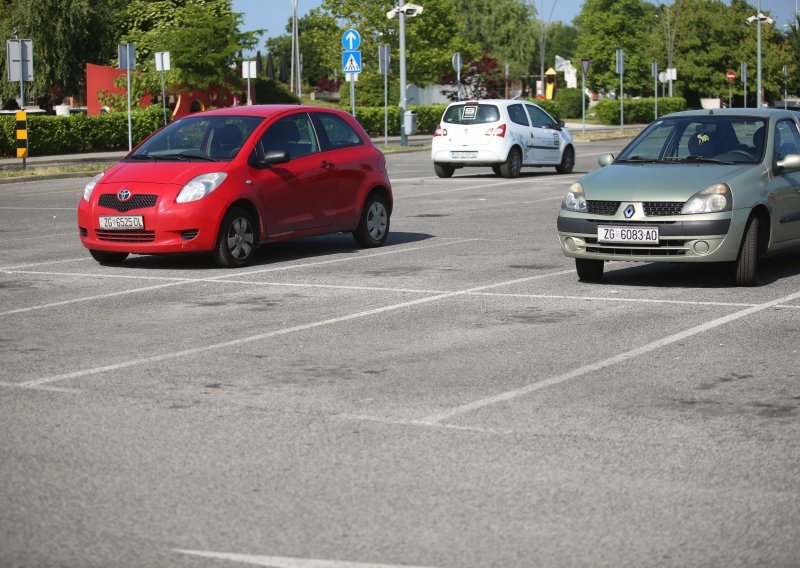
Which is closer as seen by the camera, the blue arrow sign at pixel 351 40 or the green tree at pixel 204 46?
the blue arrow sign at pixel 351 40

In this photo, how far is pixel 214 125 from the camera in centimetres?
1391

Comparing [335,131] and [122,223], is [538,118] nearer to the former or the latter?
[335,131]

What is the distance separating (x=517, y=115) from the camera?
2948cm

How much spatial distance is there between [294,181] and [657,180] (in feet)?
13.0

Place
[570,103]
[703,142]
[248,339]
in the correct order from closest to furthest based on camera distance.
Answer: [248,339] → [703,142] → [570,103]

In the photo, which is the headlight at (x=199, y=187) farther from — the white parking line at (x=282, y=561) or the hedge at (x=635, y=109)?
the hedge at (x=635, y=109)

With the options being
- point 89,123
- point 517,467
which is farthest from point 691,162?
point 89,123

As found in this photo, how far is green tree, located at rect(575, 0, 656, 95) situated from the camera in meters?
94.0

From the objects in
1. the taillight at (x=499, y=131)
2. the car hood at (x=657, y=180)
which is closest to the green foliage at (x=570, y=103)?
the taillight at (x=499, y=131)

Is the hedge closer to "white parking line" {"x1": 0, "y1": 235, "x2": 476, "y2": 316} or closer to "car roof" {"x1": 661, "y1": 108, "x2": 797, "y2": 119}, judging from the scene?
"white parking line" {"x1": 0, "y1": 235, "x2": 476, "y2": 316}

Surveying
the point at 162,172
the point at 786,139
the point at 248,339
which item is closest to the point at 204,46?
the point at 162,172

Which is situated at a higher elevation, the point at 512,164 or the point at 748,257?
the point at 512,164

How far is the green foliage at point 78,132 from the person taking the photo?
125 ft

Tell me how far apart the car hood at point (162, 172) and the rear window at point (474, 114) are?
1629 centimetres
